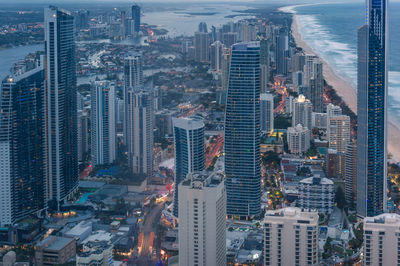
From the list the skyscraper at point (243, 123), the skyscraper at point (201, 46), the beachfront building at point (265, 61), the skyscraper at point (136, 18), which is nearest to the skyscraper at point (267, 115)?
the skyscraper at point (201, 46)

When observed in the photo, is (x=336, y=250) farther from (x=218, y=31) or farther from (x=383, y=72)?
(x=218, y=31)

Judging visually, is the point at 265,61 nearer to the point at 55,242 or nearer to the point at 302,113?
the point at 302,113

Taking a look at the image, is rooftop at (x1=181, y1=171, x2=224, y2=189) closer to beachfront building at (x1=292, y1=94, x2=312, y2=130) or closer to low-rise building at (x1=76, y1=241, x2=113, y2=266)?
low-rise building at (x1=76, y1=241, x2=113, y2=266)

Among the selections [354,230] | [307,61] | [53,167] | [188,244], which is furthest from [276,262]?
[307,61]

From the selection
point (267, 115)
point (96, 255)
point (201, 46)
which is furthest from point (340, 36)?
point (96, 255)

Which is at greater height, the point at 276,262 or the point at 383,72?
the point at 383,72

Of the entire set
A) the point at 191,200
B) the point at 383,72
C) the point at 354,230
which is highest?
the point at 383,72

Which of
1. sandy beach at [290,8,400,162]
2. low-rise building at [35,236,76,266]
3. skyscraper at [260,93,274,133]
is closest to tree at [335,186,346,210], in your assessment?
Result: sandy beach at [290,8,400,162]
